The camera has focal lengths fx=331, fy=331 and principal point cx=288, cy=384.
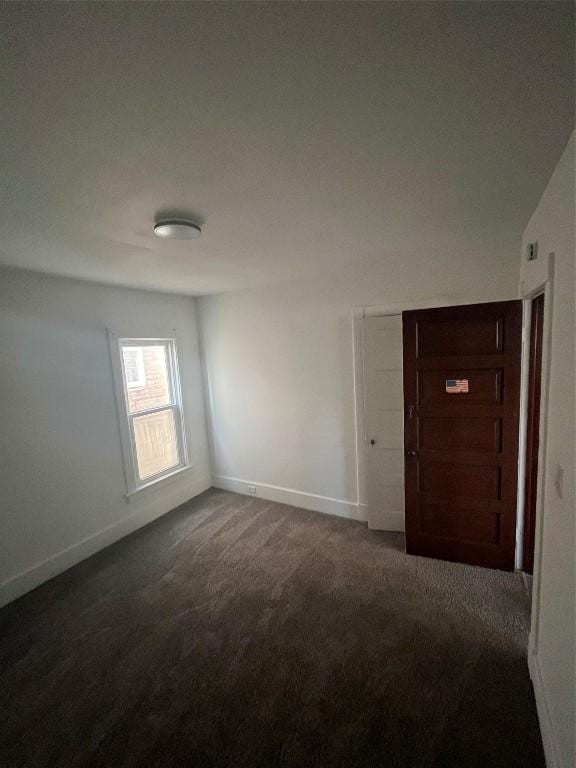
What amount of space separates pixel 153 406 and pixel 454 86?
143 inches

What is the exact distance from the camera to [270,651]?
1975 mm

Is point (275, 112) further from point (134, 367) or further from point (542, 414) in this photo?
point (134, 367)

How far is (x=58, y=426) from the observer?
2805mm

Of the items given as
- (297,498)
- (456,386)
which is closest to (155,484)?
(297,498)

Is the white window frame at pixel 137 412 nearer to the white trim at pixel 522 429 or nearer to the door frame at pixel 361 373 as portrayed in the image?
the door frame at pixel 361 373

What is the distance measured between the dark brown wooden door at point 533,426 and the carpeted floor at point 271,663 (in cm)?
32

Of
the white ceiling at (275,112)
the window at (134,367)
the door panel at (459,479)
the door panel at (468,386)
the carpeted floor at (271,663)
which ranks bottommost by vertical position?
the carpeted floor at (271,663)

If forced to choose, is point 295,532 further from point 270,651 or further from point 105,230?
point 105,230

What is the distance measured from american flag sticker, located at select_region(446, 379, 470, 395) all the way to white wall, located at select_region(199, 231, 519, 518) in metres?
0.75

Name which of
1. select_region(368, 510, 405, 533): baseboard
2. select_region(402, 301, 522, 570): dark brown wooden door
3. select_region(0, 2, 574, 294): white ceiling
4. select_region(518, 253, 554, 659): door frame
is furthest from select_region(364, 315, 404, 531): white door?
select_region(0, 2, 574, 294): white ceiling

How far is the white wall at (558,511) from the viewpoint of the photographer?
3.86 feet

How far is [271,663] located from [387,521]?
66.3 inches

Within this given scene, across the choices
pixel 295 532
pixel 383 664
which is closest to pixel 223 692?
pixel 383 664

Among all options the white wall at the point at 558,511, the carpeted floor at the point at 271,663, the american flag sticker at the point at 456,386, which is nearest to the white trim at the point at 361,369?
the carpeted floor at the point at 271,663
